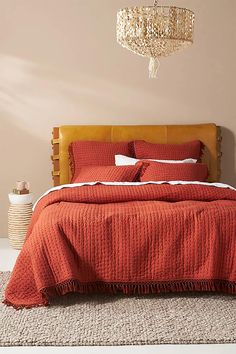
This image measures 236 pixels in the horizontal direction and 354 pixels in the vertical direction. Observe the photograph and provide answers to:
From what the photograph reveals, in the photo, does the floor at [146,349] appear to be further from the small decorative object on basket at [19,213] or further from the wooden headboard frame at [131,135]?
the wooden headboard frame at [131,135]

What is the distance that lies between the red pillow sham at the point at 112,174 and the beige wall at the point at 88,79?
801 millimetres

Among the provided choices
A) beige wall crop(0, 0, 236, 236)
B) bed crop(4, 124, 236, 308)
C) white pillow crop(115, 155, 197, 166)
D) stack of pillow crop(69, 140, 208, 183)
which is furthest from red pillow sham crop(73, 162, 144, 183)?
bed crop(4, 124, 236, 308)

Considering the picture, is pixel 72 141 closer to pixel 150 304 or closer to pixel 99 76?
pixel 99 76

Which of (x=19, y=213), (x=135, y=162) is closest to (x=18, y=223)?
(x=19, y=213)

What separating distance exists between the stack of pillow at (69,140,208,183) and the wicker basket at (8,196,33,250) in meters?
0.48

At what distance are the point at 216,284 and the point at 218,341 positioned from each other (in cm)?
69

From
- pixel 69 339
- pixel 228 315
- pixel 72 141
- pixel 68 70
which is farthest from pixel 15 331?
pixel 68 70

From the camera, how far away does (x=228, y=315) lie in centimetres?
374

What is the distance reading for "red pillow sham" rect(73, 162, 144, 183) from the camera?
5.22m

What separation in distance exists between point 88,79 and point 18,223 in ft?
4.71

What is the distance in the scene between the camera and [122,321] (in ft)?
11.9

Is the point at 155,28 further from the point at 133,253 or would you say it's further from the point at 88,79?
the point at 88,79

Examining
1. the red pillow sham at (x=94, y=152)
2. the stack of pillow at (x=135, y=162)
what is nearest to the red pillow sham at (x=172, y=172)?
the stack of pillow at (x=135, y=162)

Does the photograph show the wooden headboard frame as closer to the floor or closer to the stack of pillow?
the stack of pillow
